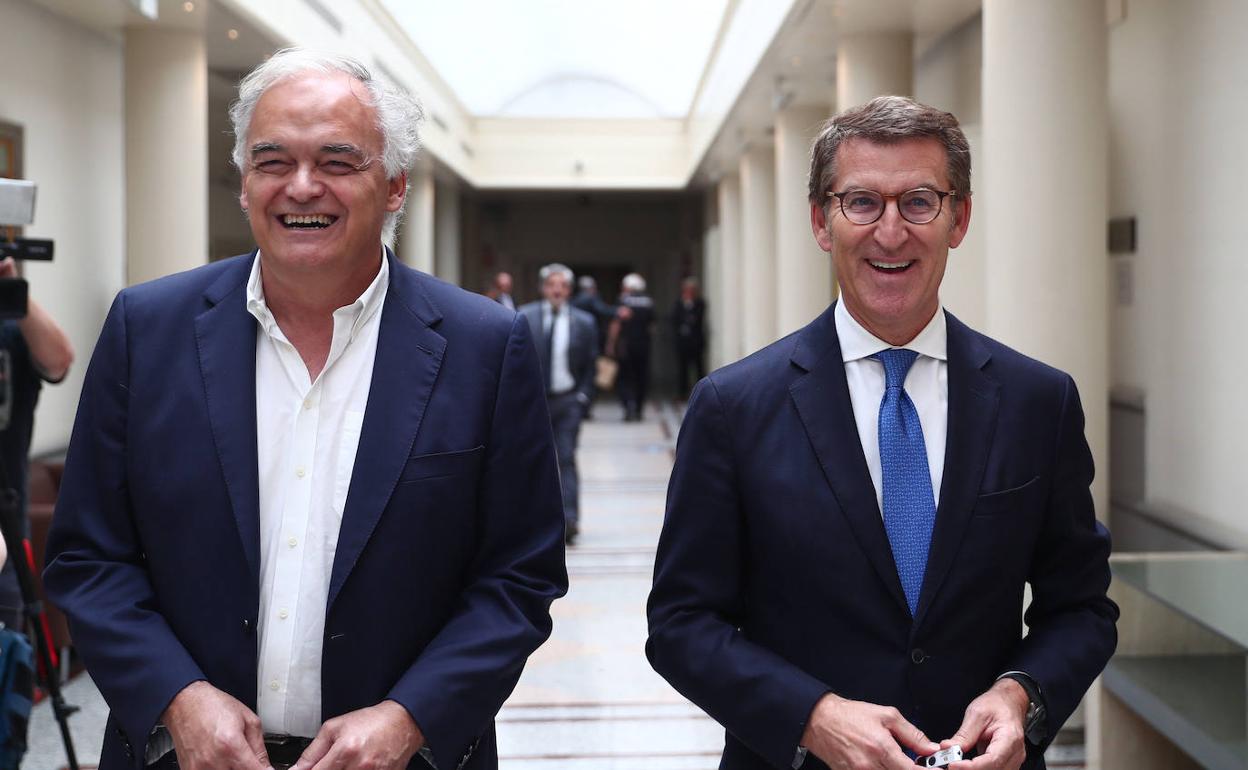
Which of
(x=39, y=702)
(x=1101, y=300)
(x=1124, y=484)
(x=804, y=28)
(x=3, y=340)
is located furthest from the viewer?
(x=804, y=28)

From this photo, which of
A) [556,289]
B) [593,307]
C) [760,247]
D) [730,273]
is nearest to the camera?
[556,289]

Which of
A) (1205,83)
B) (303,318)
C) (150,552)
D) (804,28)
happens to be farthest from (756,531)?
(804,28)

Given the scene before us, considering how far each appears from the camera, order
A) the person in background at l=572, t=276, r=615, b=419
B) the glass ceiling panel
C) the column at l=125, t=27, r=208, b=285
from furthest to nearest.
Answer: the glass ceiling panel
the person in background at l=572, t=276, r=615, b=419
the column at l=125, t=27, r=208, b=285

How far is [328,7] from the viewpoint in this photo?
33.4ft

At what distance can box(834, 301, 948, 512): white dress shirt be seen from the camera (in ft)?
6.29

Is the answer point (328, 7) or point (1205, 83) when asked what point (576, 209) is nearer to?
point (328, 7)

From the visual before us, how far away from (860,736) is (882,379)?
1.73 ft

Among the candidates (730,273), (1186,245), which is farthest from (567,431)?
(730,273)

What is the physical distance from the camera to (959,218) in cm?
193

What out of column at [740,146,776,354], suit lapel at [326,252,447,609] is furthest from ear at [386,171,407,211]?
column at [740,146,776,354]

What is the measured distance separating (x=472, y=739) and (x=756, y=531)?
0.53m

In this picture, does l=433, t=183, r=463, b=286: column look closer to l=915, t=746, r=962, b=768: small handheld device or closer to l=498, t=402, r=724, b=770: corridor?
l=498, t=402, r=724, b=770: corridor

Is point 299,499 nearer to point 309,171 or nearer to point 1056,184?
point 309,171

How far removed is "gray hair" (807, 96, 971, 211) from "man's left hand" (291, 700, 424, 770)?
96 centimetres
